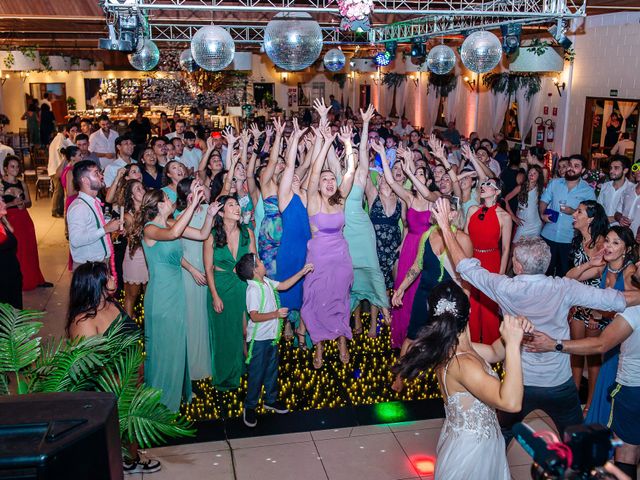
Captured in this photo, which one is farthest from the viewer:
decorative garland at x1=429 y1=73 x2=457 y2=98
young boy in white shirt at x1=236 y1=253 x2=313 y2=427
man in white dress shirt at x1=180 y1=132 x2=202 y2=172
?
decorative garland at x1=429 y1=73 x2=457 y2=98

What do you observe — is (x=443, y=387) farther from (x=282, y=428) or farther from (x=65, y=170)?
(x=65, y=170)

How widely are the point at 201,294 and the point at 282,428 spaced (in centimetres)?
111

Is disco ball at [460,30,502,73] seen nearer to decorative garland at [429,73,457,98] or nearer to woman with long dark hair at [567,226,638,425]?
woman with long dark hair at [567,226,638,425]

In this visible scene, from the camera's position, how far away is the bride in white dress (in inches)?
101

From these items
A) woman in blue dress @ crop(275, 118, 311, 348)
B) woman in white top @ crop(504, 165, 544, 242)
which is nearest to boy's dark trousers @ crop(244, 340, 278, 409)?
woman in blue dress @ crop(275, 118, 311, 348)

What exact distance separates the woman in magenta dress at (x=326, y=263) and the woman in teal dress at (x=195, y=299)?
2.57ft

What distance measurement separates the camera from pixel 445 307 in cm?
266

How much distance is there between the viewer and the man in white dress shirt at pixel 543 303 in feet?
10.0

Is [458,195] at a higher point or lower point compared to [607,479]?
higher

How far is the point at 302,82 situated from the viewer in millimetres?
23391

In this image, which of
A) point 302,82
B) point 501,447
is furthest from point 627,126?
point 302,82

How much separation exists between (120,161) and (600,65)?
22.5 feet

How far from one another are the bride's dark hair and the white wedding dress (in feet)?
0.28

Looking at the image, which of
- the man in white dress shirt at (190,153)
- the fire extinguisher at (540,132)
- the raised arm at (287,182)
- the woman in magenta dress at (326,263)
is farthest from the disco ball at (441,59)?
the fire extinguisher at (540,132)
